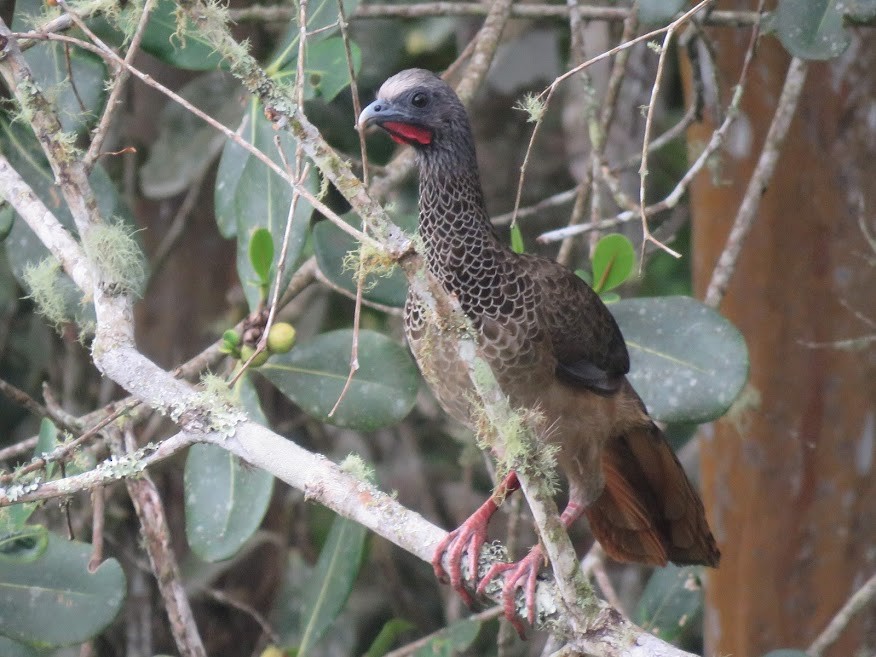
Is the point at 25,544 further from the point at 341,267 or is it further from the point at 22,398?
the point at 341,267

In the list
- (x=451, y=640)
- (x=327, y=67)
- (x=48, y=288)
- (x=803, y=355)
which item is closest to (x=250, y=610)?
(x=451, y=640)

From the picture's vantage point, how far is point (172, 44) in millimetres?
2498

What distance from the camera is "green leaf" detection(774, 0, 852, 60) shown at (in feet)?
8.09

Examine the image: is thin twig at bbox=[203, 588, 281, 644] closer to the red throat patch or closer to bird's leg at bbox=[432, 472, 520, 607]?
bird's leg at bbox=[432, 472, 520, 607]

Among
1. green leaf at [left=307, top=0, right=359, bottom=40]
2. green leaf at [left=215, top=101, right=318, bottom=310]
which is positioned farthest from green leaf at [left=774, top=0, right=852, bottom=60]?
green leaf at [left=215, top=101, right=318, bottom=310]

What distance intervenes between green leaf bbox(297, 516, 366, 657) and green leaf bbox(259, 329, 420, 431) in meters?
0.31

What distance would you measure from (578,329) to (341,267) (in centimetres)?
56

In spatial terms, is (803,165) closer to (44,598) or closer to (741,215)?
(741,215)

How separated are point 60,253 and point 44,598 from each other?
2.44 feet

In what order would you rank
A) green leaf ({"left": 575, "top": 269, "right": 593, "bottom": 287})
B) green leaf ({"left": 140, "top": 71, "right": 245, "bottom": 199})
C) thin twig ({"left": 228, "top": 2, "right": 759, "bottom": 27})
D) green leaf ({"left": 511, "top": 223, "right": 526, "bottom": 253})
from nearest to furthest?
1. green leaf ({"left": 511, "top": 223, "right": 526, "bottom": 253})
2. green leaf ({"left": 575, "top": 269, "right": 593, "bottom": 287})
3. thin twig ({"left": 228, "top": 2, "right": 759, "bottom": 27})
4. green leaf ({"left": 140, "top": 71, "right": 245, "bottom": 199})

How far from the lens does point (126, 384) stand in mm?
1868

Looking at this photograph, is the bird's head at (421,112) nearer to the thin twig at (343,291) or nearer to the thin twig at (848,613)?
the thin twig at (343,291)

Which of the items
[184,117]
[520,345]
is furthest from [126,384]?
[184,117]

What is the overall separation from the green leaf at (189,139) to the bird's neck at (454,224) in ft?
4.33
